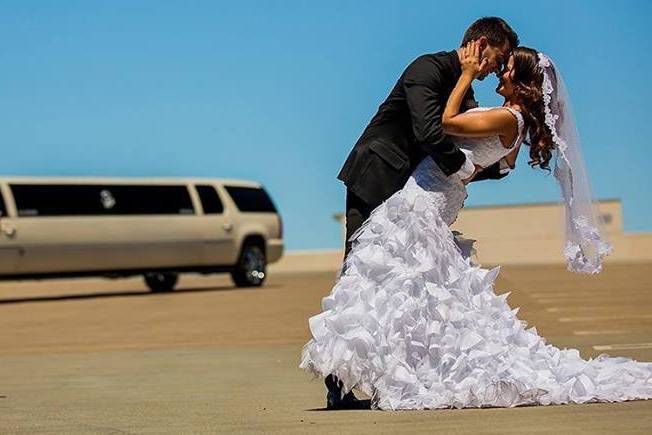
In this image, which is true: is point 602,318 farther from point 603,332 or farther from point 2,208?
point 2,208

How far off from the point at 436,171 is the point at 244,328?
10072 mm

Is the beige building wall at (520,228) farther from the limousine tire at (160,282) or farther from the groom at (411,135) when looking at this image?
the groom at (411,135)

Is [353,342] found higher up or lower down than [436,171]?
lower down

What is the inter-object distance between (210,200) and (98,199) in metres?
2.71

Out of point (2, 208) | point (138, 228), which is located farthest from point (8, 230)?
point (138, 228)

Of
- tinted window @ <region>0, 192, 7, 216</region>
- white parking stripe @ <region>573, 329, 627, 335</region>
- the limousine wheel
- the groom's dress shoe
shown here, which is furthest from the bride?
the limousine wheel

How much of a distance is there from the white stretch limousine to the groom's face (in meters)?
19.1

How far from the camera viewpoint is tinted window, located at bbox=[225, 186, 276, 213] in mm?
30562

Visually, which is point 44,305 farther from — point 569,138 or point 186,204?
point 569,138

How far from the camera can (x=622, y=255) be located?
196ft

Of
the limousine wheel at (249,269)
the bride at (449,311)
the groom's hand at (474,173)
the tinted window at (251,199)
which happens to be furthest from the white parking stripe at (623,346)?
the tinted window at (251,199)

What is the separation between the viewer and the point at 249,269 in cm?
3044

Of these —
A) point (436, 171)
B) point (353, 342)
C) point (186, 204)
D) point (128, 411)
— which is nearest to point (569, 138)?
point (436, 171)

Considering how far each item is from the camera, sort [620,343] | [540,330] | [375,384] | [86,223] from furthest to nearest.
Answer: [86,223]
[540,330]
[620,343]
[375,384]
